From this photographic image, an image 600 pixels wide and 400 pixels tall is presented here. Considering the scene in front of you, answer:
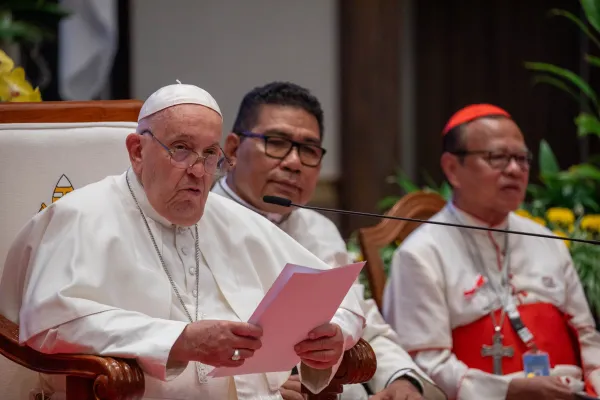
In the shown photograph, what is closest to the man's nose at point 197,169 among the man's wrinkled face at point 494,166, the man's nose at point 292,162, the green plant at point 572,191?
the man's nose at point 292,162

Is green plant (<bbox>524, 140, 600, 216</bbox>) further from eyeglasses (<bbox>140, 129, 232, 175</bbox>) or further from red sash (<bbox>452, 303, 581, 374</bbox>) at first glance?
eyeglasses (<bbox>140, 129, 232, 175</bbox>)

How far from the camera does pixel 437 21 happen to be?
845 centimetres

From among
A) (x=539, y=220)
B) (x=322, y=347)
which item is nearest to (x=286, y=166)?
(x=322, y=347)

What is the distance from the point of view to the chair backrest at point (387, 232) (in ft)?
14.5

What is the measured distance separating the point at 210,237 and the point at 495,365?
4.84ft

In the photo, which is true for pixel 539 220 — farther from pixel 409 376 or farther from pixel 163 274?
pixel 163 274

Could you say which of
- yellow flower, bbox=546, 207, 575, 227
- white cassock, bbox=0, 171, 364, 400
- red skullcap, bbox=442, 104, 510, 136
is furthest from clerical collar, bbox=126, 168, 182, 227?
yellow flower, bbox=546, 207, 575, 227

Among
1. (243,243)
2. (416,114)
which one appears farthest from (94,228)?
(416,114)

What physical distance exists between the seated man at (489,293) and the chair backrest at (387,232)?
0.11m

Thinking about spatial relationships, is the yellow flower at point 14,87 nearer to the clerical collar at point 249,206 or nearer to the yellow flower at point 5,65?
the yellow flower at point 5,65

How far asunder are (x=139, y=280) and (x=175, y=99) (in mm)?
522

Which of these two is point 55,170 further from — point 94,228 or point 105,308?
point 105,308

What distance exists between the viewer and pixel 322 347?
2793 millimetres

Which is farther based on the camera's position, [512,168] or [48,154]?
[512,168]
